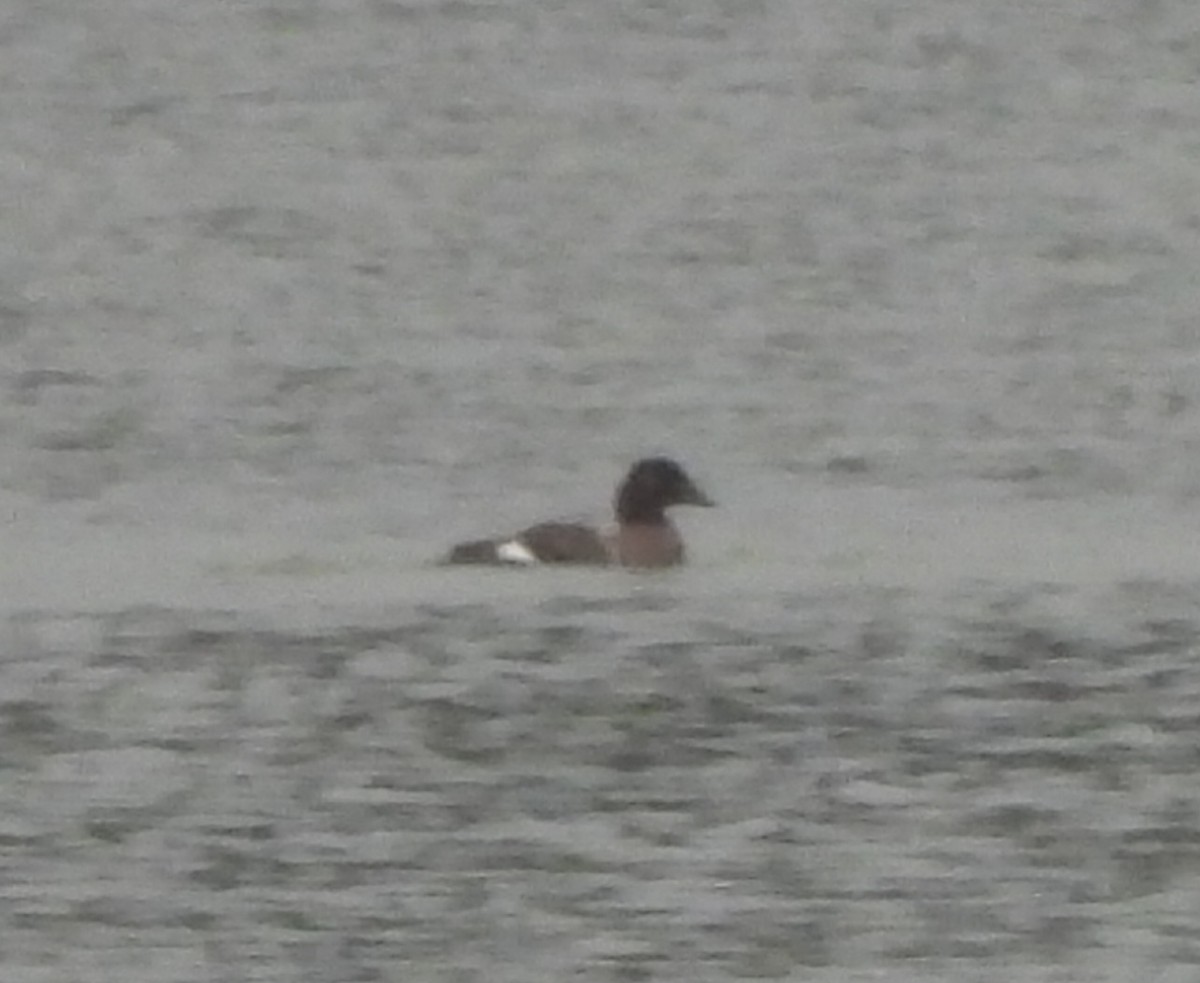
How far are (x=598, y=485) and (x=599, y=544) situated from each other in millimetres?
2584

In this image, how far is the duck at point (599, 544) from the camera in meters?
16.3

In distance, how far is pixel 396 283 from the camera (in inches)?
955

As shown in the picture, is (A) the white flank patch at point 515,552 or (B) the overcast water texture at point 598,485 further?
(A) the white flank patch at point 515,552

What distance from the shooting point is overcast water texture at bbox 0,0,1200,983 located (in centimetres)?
1173

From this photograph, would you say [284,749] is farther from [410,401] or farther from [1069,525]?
[410,401]

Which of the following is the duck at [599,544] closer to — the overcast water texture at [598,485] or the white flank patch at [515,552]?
the white flank patch at [515,552]

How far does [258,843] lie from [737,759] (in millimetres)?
1377

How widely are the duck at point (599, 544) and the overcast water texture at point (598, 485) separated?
0.40 ft

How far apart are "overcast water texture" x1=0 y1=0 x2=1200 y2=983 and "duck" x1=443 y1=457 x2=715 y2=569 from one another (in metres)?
0.12

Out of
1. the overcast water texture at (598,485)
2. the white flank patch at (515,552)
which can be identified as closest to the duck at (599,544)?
the white flank patch at (515,552)

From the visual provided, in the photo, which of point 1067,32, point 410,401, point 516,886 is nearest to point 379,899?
point 516,886

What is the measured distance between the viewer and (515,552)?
1623cm

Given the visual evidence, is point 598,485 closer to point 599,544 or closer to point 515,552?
point 599,544

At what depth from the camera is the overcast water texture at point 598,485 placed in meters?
11.7
